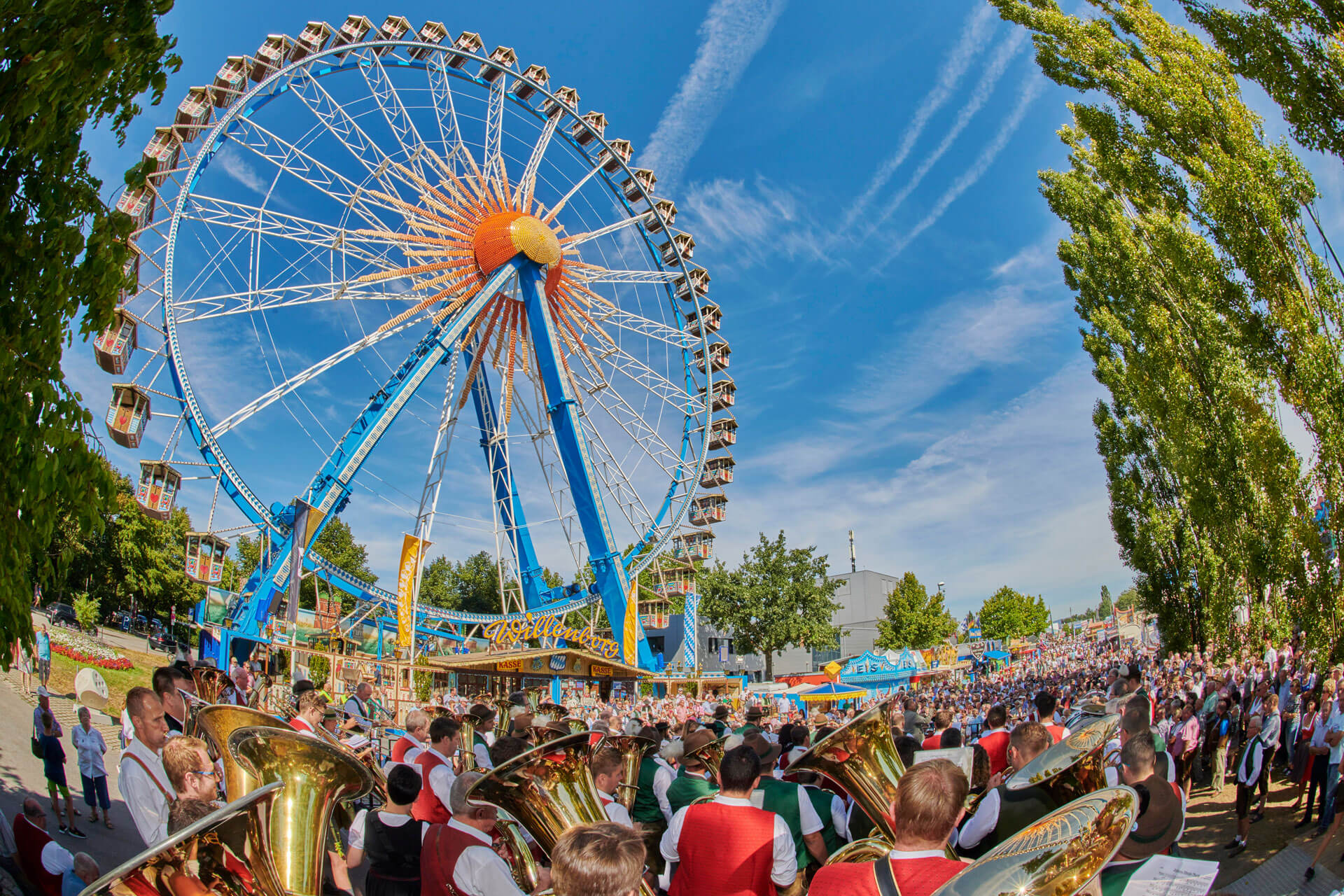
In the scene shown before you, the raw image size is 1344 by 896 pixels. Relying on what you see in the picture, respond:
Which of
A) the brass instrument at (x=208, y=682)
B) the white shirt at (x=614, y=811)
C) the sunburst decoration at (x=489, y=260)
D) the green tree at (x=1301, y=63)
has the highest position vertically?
the sunburst decoration at (x=489, y=260)

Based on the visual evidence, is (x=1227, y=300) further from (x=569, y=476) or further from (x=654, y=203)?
(x=654, y=203)

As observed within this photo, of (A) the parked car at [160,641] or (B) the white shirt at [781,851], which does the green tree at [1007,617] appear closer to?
(A) the parked car at [160,641]

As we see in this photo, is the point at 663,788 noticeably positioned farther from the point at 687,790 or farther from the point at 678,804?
the point at 687,790

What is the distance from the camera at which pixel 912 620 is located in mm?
54094

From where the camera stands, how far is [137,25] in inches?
132

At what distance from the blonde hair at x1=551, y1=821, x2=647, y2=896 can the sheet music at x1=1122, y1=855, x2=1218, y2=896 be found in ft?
5.23

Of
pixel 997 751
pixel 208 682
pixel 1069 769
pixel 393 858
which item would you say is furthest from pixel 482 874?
pixel 208 682

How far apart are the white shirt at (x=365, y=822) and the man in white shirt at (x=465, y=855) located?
0.57 meters

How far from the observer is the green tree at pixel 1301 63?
7.37 meters

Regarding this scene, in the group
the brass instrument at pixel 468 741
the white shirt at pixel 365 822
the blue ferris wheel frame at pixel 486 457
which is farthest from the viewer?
the blue ferris wheel frame at pixel 486 457

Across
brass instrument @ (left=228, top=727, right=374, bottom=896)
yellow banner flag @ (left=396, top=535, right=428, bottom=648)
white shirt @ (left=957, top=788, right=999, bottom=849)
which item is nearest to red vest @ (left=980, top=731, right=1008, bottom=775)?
white shirt @ (left=957, top=788, right=999, bottom=849)

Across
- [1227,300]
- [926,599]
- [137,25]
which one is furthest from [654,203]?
[926,599]

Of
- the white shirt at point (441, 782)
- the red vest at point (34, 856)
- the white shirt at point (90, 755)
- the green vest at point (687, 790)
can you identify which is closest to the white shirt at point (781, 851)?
the green vest at point (687, 790)

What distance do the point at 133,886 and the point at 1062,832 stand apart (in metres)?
2.76
